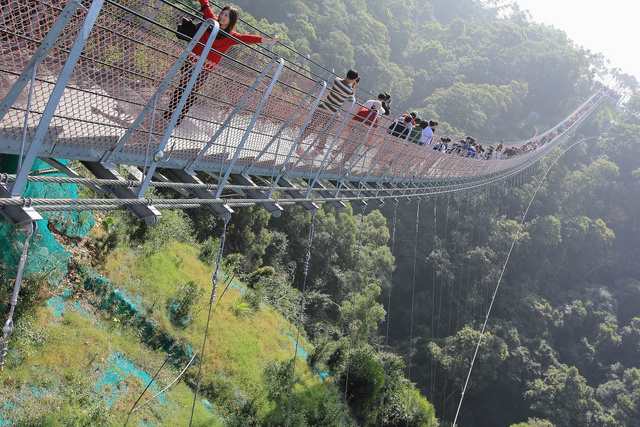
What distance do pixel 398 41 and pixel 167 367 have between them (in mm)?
42641

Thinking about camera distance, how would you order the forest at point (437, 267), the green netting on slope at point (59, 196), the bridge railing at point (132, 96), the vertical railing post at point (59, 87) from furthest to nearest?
the forest at point (437, 267) → the green netting on slope at point (59, 196) → the bridge railing at point (132, 96) → the vertical railing post at point (59, 87)

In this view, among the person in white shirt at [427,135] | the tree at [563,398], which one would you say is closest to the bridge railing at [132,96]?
the person in white shirt at [427,135]

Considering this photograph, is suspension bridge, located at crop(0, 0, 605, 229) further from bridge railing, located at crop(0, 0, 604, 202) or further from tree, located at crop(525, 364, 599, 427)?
tree, located at crop(525, 364, 599, 427)

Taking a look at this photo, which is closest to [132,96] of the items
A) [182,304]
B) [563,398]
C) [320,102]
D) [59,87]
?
[59,87]

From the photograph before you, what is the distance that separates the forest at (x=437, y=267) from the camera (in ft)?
25.3

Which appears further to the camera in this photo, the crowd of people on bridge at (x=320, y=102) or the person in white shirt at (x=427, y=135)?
the person in white shirt at (x=427, y=135)

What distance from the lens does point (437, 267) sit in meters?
25.3

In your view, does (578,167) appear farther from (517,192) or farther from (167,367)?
(167,367)

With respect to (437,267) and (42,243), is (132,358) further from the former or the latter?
(437,267)

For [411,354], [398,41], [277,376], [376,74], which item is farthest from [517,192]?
[277,376]

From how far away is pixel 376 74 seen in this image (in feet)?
114

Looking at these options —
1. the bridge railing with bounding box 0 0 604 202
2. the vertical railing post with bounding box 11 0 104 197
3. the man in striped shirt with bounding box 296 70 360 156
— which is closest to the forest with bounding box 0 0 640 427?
the man in striped shirt with bounding box 296 70 360 156

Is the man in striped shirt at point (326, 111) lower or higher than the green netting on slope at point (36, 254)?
higher

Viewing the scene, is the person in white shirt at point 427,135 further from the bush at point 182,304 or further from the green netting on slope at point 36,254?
the green netting on slope at point 36,254
